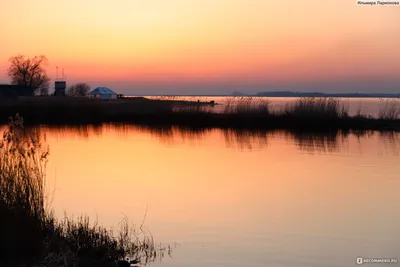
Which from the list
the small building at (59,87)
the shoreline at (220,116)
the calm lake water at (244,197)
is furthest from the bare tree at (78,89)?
A: the calm lake water at (244,197)

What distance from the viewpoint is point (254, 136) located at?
23.6 meters

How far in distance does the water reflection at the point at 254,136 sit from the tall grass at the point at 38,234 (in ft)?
40.5

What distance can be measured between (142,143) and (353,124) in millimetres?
12492

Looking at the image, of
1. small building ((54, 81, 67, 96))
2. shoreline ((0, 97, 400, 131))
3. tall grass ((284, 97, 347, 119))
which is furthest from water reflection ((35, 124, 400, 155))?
small building ((54, 81, 67, 96))

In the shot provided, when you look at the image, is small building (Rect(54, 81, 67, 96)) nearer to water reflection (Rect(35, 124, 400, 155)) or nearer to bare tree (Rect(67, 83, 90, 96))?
bare tree (Rect(67, 83, 90, 96))

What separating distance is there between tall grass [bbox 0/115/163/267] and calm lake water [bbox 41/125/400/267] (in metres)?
0.62

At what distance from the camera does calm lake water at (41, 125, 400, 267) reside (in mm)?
7109

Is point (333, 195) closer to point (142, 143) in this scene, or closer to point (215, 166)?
point (215, 166)

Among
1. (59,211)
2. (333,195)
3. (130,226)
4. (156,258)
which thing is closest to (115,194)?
(59,211)

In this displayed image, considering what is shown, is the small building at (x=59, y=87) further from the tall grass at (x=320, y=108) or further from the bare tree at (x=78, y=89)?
the tall grass at (x=320, y=108)

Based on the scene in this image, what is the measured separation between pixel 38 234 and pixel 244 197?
514 cm

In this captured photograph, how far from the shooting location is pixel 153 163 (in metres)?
14.8

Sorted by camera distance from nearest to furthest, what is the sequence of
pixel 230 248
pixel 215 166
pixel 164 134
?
pixel 230 248, pixel 215 166, pixel 164 134

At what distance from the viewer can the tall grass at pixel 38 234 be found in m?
5.61
